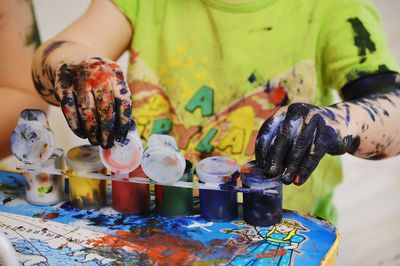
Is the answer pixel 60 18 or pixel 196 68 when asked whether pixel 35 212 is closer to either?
pixel 196 68

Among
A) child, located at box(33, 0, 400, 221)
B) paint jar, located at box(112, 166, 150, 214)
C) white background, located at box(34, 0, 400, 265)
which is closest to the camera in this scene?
paint jar, located at box(112, 166, 150, 214)

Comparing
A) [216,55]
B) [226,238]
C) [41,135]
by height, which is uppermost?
[216,55]

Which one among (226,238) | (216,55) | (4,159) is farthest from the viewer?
(4,159)

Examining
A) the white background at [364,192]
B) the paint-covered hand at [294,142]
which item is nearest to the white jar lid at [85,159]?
the paint-covered hand at [294,142]

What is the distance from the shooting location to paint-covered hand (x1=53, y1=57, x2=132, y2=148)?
685 mm

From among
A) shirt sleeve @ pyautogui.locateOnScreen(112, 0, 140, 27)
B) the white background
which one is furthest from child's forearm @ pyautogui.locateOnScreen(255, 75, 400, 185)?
the white background

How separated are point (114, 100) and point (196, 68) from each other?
29cm

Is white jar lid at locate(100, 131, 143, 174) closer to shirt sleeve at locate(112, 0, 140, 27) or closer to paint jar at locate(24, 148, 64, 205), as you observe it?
paint jar at locate(24, 148, 64, 205)

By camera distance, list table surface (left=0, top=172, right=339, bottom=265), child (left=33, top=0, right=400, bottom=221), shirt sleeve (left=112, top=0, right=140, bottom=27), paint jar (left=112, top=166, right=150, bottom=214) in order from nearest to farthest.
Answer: table surface (left=0, top=172, right=339, bottom=265), paint jar (left=112, top=166, right=150, bottom=214), child (left=33, top=0, right=400, bottom=221), shirt sleeve (left=112, top=0, right=140, bottom=27)

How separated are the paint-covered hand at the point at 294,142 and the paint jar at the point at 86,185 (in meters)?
0.23

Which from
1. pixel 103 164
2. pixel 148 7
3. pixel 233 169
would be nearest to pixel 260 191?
pixel 233 169

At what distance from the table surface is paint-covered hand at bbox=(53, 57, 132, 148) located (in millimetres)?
108

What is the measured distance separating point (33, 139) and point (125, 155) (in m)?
0.14

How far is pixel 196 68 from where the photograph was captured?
0.95 meters
